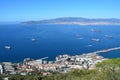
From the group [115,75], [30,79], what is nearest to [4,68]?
[30,79]

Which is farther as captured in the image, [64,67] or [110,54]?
[110,54]

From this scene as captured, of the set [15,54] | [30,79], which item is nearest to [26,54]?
[15,54]

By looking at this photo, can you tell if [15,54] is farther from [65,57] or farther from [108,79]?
[108,79]

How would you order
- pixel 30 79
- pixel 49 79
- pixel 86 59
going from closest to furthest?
pixel 49 79
pixel 30 79
pixel 86 59

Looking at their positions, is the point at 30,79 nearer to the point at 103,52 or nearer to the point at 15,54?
the point at 15,54

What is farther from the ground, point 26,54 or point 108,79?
point 108,79

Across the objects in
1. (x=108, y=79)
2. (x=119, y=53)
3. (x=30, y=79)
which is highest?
(x=108, y=79)

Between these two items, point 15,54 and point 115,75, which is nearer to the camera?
point 115,75

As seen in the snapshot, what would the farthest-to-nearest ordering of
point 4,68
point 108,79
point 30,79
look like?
point 4,68, point 30,79, point 108,79

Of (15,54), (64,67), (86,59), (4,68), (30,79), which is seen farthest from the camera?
(15,54)
